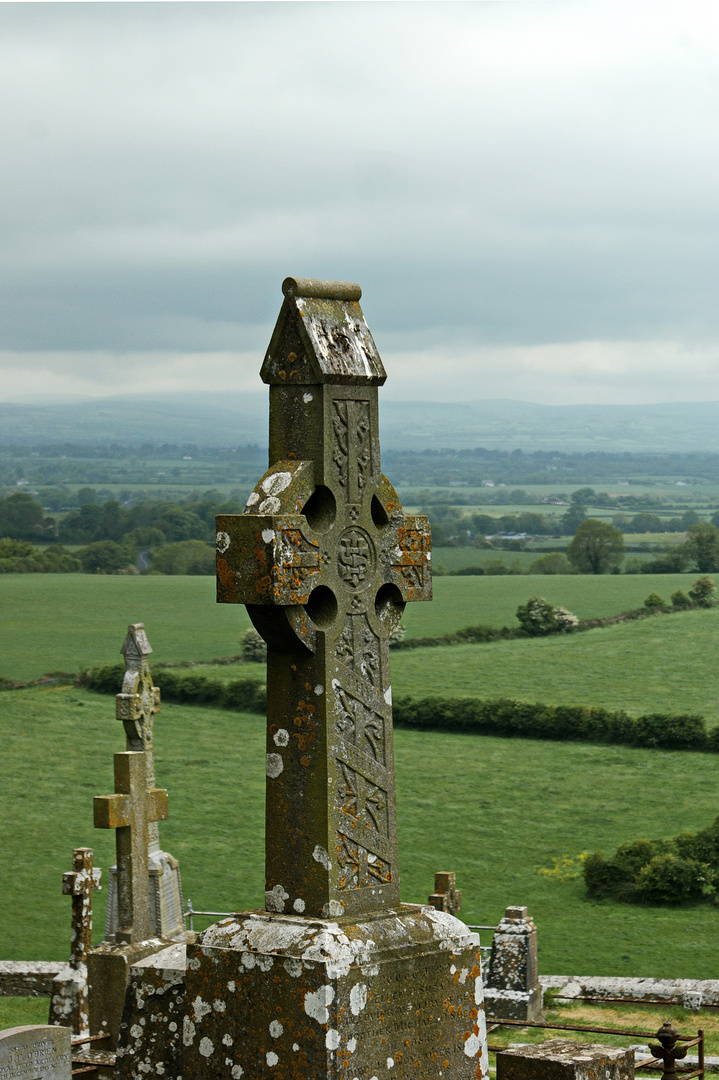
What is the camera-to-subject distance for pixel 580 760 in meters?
37.4

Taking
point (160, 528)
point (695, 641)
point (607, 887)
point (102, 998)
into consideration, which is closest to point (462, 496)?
point (160, 528)

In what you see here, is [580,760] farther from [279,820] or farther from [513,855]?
[279,820]

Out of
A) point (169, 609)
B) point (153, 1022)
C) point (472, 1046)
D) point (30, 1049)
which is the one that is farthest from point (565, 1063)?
point (169, 609)

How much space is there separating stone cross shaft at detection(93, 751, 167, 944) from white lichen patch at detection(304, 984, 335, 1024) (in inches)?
329

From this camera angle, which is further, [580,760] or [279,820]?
[580,760]

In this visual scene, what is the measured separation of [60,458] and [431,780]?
114 meters

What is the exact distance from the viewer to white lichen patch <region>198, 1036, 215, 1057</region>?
6152 mm

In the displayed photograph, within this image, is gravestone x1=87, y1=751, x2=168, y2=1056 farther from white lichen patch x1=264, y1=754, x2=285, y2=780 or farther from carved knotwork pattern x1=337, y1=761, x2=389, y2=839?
white lichen patch x1=264, y1=754, x2=285, y2=780

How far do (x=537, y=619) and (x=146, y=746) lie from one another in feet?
113

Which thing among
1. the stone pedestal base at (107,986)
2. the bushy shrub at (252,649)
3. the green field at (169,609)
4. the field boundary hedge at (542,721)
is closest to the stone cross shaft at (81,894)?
the stone pedestal base at (107,986)

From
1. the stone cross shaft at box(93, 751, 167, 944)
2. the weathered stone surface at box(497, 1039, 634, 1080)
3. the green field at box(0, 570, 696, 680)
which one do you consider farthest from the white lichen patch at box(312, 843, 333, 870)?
the green field at box(0, 570, 696, 680)

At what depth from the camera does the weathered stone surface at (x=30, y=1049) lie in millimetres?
8812

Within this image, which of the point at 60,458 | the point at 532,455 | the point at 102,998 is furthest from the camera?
the point at 532,455

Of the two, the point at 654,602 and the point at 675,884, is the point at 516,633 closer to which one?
the point at 654,602
